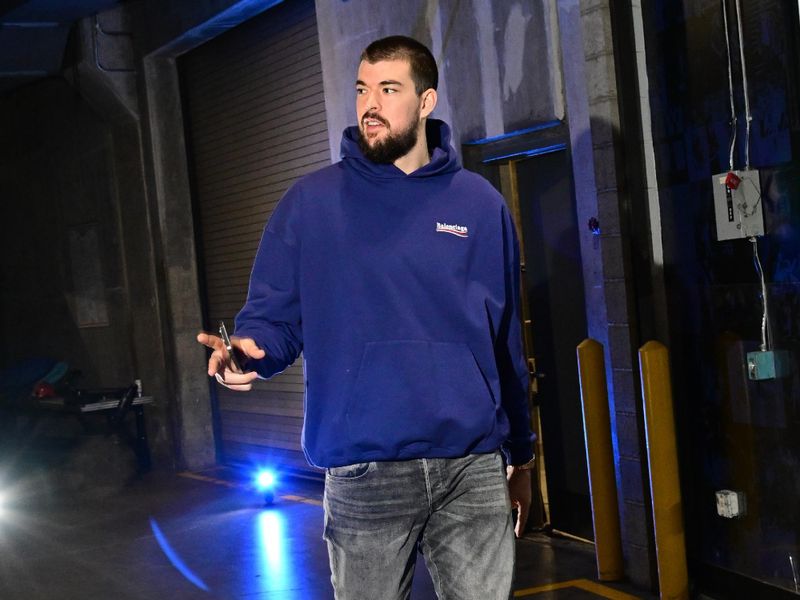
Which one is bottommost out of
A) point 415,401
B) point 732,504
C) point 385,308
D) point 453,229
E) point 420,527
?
point 732,504

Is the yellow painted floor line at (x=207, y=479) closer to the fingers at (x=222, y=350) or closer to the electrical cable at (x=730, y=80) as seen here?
the electrical cable at (x=730, y=80)

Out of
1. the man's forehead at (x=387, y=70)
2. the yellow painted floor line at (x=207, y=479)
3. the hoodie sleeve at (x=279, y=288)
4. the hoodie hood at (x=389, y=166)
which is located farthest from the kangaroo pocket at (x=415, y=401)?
the yellow painted floor line at (x=207, y=479)

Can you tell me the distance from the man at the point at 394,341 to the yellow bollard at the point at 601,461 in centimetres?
274

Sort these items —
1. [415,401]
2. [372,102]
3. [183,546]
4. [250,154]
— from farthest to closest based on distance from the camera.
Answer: [250,154]
[183,546]
[372,102]
[415,401]

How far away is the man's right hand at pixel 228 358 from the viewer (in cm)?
264

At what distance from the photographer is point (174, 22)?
10.6 m

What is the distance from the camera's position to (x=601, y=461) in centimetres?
568

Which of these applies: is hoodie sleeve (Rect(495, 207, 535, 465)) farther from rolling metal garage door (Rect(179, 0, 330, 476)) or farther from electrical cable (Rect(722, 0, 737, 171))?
rolling metal garage door (Rect(179, 0, 330, 476))

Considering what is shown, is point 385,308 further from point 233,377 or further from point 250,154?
point 250,154

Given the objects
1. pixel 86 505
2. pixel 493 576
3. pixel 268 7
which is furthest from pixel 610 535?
pixel 268 7

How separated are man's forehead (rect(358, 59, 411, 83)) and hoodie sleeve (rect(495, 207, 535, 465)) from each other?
473 mm

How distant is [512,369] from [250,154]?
24.8 ft

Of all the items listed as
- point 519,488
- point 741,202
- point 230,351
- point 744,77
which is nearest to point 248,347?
point 230,351

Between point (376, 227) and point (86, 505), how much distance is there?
7.26 metres
